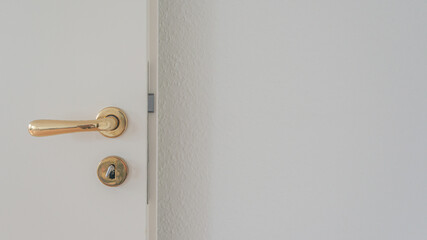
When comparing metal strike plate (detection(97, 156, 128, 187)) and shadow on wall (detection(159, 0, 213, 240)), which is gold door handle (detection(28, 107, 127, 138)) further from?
shadow on wall (detection(159, 0, 213, 240))

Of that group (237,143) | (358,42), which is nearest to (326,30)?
(358,42)

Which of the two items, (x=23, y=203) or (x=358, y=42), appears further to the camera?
(x=358, y=42)

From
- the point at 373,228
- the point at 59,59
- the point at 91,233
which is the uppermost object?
the point at 59,59

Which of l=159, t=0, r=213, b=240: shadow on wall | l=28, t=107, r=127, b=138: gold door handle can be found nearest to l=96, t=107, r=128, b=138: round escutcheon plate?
l=28, t=107, r=127, b=138: gold door handle

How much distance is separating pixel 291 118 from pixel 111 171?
0.37 meters

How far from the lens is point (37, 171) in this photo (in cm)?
37

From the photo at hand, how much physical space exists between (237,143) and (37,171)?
345 mm

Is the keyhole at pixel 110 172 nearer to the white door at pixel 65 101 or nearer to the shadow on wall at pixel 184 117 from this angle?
the white door at pixel 65 101

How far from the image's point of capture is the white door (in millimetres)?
371

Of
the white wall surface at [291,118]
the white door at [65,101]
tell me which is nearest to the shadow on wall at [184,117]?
the white wall surface at [291,118]

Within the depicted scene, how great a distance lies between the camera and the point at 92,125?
0.35 metres

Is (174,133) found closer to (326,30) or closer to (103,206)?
(103,206)

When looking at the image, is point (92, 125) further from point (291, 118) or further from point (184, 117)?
point (291, 118)

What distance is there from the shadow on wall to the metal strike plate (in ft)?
0.51
